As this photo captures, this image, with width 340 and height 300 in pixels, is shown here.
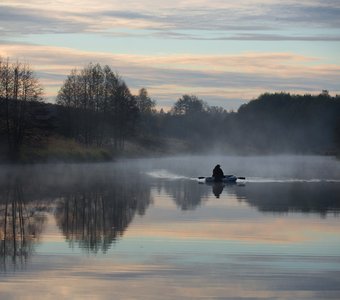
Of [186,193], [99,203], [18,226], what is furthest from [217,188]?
[18,226]

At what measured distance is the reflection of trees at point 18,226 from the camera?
18486mm

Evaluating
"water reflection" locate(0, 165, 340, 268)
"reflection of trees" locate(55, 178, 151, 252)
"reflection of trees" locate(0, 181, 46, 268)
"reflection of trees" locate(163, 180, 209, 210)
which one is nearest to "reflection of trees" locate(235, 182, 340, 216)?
"water reflection" locate(0, 165, 340, 268)

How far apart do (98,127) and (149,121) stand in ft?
280

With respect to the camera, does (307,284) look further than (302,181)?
No

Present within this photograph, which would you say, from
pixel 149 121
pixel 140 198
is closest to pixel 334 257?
pixel 140 198

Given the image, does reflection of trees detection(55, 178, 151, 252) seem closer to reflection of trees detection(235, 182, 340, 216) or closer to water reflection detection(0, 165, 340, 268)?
water reflection detection(0, 165, 340, 268)

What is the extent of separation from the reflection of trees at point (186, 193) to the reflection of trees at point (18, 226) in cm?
617

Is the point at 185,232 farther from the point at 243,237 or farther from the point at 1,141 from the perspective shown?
the point at 1,141

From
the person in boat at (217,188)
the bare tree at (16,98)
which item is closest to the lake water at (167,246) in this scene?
the person in boat at (217,188)

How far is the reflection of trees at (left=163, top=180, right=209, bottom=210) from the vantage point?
34.2m

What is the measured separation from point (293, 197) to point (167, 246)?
19.8 m

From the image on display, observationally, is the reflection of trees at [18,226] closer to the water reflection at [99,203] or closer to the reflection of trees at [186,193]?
the water reflection at [99,203]

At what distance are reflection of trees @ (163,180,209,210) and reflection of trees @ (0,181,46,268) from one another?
617 cm

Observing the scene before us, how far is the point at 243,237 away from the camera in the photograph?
22047 millimetres
